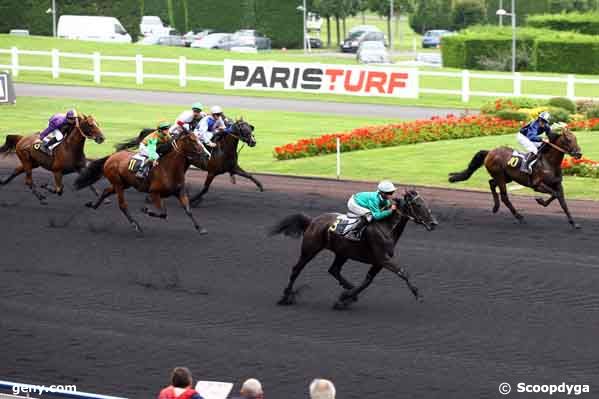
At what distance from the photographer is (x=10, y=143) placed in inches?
878

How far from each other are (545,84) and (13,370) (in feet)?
115

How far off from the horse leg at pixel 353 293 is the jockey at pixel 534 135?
6.18 meters

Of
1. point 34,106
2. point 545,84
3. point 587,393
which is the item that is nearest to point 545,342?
point 587,393

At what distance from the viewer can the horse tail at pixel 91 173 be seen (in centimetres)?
1983

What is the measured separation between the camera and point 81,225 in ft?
64.4

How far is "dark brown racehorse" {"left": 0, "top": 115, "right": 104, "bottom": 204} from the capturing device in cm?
2030

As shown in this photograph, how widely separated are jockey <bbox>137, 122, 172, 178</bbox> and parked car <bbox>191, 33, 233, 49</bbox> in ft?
162

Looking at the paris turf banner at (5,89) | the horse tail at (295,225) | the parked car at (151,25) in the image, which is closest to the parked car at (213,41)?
the parked car at (151,25)

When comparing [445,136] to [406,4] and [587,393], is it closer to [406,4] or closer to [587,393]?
[587,393]

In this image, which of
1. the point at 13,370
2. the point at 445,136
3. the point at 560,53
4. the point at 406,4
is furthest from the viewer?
the point at 406,4

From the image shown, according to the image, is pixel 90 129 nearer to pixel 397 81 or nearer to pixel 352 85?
pixel 397 81

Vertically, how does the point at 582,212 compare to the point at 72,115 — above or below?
below

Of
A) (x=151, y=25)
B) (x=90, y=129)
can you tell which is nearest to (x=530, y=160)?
(x=90, y=129)

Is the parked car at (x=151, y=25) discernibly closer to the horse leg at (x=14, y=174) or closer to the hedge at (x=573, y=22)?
the hedge at (x=573, y=22)
